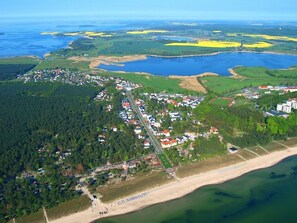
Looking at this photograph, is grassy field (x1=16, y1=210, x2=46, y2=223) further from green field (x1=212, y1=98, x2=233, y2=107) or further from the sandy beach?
green field (x1=212, y1=98, x2=233, y2=107)

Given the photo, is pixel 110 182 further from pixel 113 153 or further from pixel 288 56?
pixel 288 56

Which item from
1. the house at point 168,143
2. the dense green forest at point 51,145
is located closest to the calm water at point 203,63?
the dense green forest at point 51,145

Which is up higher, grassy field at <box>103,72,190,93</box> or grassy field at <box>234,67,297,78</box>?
grassy field at <box>234,67,297,78</box>

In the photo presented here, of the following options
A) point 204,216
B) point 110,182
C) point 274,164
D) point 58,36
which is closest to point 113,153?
point 110,182

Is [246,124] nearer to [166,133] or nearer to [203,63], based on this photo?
[166,133]

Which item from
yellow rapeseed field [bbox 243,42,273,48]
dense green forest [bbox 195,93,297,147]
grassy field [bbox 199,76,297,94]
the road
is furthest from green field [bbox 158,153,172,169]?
yellow rapeseed field [bbox 243,42,273,48]

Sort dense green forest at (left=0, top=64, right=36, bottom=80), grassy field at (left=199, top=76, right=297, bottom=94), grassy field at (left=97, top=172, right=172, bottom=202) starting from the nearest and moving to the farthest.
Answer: grassy field at (left=97, top=172, right=172, bottom=202), grassy field at (left=199, top=76, right=297, bottom=94), dense green forest at (left=0, top=64, right=36, bottom=80)

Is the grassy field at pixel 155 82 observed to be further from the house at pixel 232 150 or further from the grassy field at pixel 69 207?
the grassy field at pixel 69 207

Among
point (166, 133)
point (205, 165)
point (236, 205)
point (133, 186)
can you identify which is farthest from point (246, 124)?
point (133, 186)
